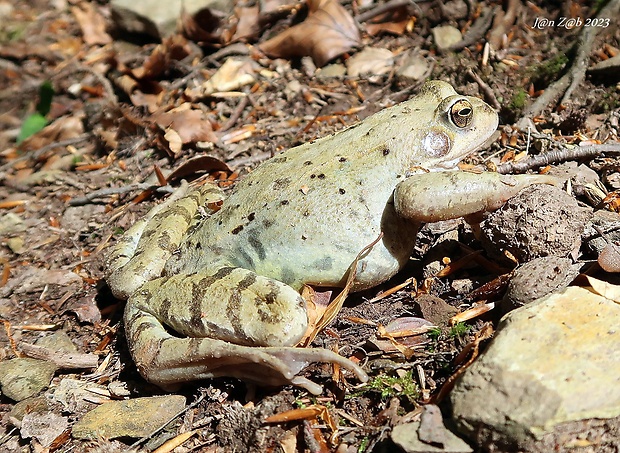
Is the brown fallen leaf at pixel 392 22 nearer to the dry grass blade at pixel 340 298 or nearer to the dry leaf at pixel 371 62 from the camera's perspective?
the dry leaf at pixel 371 62

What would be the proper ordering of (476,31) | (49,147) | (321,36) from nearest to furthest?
Result: (476,31)
(321,36)
(49,147)

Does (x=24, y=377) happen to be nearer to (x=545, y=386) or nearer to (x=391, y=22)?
(x=545, y=386)

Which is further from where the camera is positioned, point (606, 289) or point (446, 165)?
point (446, 165)

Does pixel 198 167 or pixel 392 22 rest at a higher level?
pixel 392 22

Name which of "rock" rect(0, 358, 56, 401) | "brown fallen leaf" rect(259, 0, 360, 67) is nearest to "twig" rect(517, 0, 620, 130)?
"brown fallen leaf" rect(259, 0, 360, 67)

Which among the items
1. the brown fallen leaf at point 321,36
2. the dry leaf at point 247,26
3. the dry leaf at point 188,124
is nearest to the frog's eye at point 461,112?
the dry leaf at point 188,124

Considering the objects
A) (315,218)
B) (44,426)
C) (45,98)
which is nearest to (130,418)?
(44,426)
